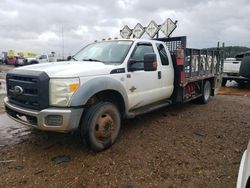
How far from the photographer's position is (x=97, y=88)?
395 cm

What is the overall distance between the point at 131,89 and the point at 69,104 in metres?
1.52

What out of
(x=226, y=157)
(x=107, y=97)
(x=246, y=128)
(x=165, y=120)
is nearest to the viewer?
(x=226, y=157)

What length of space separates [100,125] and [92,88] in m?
0.65

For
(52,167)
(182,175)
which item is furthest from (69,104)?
(182,175)

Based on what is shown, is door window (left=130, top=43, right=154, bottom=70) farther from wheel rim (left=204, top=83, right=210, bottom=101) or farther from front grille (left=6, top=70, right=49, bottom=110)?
wheel rim (left=204, top=83, right=210, bottom=101)

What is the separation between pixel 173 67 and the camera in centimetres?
632

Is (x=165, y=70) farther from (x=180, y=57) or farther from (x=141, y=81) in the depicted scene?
(x=141, y=81)

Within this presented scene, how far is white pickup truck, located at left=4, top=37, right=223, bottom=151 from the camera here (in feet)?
12.0

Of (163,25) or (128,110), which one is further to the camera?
(163,25)

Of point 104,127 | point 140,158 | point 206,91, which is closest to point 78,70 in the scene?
point 104,127

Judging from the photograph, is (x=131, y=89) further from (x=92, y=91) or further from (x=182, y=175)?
(x=182, y=175)

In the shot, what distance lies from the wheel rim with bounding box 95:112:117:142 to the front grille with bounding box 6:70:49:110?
90 cm

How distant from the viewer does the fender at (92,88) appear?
12.1 ft

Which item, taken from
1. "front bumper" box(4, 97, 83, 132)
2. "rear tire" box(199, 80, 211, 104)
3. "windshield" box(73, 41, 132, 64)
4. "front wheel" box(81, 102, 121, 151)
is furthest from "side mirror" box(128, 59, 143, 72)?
"rear tire" box(199, 80, 211, 104)
